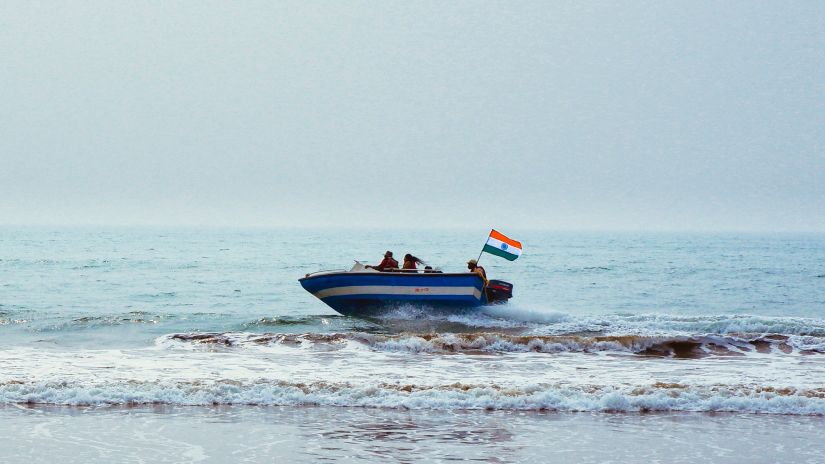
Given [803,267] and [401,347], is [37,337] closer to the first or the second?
[401,347]

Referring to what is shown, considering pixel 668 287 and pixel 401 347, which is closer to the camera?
pixel 401 347

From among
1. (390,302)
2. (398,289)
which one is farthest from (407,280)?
(390,302)

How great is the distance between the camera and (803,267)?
188 ft

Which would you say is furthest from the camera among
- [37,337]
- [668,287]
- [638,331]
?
[668,287]

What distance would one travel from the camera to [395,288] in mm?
22453

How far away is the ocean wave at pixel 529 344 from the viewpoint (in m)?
18.2

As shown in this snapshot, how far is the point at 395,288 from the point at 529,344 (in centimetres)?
491

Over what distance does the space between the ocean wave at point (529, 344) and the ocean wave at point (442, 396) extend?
5197 millimetres

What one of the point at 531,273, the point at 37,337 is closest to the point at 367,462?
the point at 37,337

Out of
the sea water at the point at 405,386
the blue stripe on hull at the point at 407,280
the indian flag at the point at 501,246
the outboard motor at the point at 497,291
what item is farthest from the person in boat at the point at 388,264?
the outboard motor at the point at 497,291

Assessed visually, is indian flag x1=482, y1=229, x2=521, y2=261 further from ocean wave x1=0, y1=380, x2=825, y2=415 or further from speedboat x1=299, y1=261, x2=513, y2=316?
ocean wave x1=0, y1=380, x2=825, y2=415

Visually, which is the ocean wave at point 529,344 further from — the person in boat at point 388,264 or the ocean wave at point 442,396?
the ocean wave at point 442,396

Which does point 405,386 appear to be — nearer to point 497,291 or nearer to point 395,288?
point 395,288

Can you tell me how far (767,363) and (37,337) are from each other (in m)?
15.5
